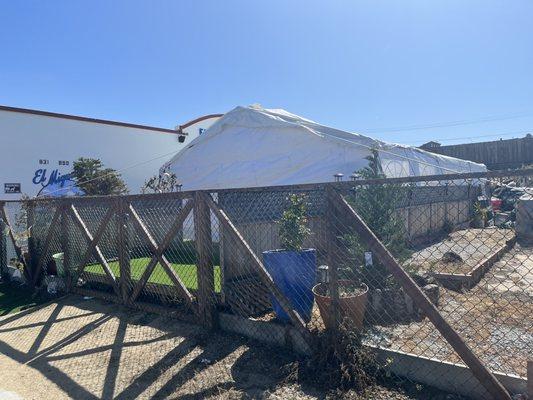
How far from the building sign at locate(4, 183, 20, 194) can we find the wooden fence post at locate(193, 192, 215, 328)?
13553 millimetres

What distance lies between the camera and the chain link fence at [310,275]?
3.29 meters

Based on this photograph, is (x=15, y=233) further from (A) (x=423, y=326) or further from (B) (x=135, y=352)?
(A) (x=423, y=326)

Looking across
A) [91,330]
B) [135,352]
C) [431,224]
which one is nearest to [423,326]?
[135,352]

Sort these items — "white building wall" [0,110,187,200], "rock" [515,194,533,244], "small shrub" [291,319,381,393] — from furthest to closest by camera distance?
"white building wall" [0,110,187,200] → "rock" [515,194,533,244] → "small shrub" [291,319,381,393]

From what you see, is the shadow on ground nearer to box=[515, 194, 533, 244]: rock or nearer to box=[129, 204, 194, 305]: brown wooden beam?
box=[129, 204, 194, 305]: brown wooden beam

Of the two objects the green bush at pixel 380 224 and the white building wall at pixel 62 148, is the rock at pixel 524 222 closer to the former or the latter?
the green bush at pixel 380 224

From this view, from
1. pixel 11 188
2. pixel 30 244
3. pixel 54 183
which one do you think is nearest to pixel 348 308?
pixel 30 244

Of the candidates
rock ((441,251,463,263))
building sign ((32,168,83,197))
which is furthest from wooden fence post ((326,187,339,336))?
building sign ((32,168,83,197))

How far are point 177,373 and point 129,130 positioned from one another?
17.2 meters

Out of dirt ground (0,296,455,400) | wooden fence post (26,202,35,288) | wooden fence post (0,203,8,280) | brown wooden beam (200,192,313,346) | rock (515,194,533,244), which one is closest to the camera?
dirt ground (0,296,455,400)

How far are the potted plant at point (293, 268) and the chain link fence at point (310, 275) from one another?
1 cm

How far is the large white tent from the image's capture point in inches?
398

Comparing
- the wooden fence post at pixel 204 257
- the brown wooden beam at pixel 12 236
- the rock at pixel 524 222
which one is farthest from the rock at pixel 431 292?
the brown wooden beam at pixel 12 236

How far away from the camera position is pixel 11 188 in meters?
15.0
